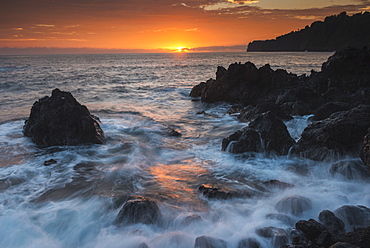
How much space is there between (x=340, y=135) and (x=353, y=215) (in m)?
2.82

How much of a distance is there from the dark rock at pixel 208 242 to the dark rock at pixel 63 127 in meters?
A: 5.88

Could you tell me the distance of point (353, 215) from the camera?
441 cm

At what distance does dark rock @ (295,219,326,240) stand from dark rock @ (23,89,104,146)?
22.7 feet

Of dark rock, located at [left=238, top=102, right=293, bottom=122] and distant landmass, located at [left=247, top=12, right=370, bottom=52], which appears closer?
dark rock, located at [left=238, top=102, right=293, bottom=122]

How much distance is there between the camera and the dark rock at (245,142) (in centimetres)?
758

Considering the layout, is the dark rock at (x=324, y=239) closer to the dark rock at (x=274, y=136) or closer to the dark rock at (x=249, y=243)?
the dark rock at (x=249, y=243)

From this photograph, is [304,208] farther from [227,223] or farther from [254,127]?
[254,127]

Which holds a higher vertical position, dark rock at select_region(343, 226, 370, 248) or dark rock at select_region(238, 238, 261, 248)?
dark rock at select_region(343, 226, 370, 248)

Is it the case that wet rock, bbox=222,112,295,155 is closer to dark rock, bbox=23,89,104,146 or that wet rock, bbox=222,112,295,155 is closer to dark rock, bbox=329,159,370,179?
dark rock, bbox=329,159,370,179

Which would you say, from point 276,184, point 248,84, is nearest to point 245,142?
point 276,184

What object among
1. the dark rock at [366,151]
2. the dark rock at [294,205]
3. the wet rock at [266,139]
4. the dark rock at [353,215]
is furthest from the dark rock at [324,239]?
the wet rock at [266,139]

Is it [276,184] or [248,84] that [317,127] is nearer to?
[276,184]

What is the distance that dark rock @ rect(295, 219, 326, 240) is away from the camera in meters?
3.81

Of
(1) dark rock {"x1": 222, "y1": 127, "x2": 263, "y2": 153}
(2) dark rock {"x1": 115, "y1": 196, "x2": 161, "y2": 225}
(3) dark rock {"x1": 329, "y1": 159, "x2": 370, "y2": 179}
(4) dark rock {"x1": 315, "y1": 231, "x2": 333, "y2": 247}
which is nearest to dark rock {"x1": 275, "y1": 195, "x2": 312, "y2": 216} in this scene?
(4) dark rock {"x1": 315, "y1": 231, "x2": 333, "y2": 247}
